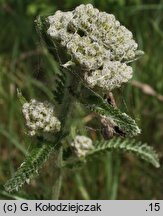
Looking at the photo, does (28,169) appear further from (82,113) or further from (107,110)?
(82,113)

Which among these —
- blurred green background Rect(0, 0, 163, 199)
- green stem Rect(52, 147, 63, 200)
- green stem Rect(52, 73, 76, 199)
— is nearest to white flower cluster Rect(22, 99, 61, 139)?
green stem Rect(52, 73, 76, 199)

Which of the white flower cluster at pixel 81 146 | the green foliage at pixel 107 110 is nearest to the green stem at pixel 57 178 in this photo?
the white flower cluster at pixel 81 146

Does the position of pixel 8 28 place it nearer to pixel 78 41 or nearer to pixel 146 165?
pixel 146 165

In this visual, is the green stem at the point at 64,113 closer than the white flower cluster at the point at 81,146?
Yes

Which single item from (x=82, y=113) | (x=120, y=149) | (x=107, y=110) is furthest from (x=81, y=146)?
(x=82, y=113)

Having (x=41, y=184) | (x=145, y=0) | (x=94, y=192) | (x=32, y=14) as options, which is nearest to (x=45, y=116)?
(x=41, y=184)

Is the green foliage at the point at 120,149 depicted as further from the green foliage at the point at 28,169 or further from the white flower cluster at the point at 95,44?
the white flower cluster at the point at 95,44

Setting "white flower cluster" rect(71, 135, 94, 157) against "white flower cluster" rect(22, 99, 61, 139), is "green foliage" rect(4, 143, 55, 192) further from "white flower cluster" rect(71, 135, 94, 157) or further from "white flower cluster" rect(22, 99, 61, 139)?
"white flower cluster" rect(71, 135, 94, 157)
